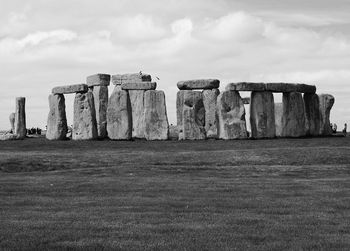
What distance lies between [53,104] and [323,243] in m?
33.1

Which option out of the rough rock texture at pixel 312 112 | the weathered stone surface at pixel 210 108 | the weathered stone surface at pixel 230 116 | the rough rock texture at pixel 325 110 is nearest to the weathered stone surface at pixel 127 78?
the weathered stone surface at pixel 210 108

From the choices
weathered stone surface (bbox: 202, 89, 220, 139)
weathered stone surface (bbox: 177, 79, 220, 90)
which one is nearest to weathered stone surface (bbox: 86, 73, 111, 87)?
weathered stone surface (bbox: 177, 79, 220, 90)

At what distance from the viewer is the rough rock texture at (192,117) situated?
124ft

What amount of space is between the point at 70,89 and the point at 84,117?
1923mm

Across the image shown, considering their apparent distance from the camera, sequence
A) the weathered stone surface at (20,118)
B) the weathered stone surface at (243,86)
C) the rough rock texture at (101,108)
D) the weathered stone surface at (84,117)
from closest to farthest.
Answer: the weathered stone surface at (243,86) < the weathered stone surface at (84,117) < the rough rock texture at (101,108) < the weathered stone surface at (20,118)

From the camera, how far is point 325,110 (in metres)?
42.7

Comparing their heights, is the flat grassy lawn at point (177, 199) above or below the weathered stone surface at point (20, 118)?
below

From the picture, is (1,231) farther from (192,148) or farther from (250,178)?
(192,148)

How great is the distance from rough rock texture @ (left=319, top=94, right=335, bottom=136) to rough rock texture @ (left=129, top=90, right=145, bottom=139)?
1085 cm

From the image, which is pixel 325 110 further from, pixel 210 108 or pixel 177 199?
pixel 177 199

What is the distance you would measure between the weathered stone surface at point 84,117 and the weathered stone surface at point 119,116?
3.28 ft

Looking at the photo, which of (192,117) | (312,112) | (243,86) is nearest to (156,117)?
(192,117)

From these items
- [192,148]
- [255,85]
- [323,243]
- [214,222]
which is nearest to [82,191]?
[214,222]

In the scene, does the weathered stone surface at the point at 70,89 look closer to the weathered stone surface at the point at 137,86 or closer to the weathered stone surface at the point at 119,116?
the weathered stone surface at the point at 119,116
